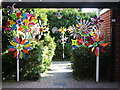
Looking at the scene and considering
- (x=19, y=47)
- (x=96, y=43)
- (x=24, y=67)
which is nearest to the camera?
(x=19, y=47)

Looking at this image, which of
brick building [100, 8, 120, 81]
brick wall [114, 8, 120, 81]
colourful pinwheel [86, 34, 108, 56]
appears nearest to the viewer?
colourful pinwheel [86, 34, 108, 56]

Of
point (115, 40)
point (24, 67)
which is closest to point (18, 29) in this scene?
point (24, 67)

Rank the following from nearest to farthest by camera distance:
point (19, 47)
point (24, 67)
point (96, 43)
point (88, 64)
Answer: point (19, 47)
point (96, 43)
point (24, 67)
point (88, 64)

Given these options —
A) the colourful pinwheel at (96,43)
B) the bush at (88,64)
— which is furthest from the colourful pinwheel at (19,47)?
the colourful pinwheel at (96,43)

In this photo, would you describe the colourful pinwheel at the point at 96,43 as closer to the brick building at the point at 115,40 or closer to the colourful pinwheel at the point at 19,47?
the brick building at the point at 115,40

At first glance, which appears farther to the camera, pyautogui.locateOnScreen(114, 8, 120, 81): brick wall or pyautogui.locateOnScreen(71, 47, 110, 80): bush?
pyautogui.locateOnScreen(71, 47, 110, 80): bush

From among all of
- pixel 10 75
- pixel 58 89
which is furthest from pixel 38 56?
pixel 58 89

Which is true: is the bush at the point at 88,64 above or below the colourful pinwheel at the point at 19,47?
below

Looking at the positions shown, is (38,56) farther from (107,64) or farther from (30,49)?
(107,64)

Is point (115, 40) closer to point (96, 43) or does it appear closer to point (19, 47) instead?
point (96, 43)

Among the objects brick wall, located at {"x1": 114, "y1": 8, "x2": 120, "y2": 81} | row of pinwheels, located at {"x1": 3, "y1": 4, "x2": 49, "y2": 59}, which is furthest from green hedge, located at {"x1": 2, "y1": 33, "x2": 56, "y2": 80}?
brick wall, located at {"x1": 114, "y1": 8, "x2": 120, "y2": 81}

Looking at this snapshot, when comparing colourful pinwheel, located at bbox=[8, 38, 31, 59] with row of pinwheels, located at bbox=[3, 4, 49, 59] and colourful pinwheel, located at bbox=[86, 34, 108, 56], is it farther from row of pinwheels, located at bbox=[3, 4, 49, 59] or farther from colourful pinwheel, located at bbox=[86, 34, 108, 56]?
colourful pinwheel, located at bbox=[86, 34, 108, 56]

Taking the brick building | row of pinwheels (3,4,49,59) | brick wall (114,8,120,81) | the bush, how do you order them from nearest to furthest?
row of pinwheels (3,4,49,59)
the brick building
brick wall (114,8,120,81)
the bush

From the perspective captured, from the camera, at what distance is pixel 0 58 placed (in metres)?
6.75
